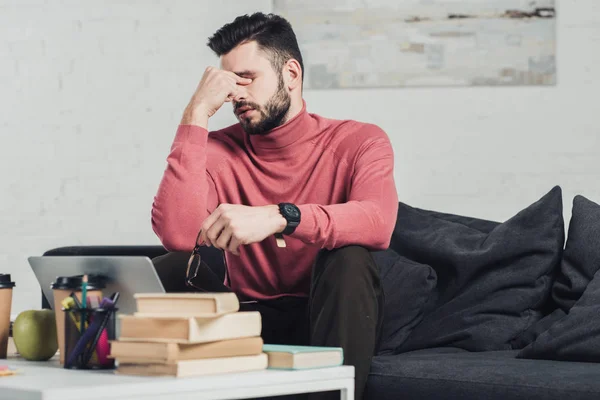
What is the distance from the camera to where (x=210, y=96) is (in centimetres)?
215

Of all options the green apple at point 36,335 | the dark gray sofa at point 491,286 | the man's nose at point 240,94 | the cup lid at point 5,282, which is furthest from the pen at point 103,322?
the man's nose at point 240,94

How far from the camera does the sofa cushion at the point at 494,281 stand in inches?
87.6

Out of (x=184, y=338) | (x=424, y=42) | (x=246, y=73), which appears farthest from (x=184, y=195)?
(x=424, y=42)

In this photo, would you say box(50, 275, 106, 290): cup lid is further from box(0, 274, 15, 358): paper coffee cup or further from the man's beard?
the man's beard

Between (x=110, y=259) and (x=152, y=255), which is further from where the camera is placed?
(x=152, y=255)

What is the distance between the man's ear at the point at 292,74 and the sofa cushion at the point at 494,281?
566 millimetres

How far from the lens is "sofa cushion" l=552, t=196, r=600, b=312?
2.18m

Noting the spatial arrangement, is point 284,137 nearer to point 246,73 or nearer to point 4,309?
point 246,73

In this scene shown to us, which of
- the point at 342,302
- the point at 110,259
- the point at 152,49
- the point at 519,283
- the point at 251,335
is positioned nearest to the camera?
the point at 251,335

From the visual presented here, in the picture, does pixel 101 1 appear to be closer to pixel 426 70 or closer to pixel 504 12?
pixel 426 70

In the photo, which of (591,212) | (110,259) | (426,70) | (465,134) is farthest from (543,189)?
(110,259)

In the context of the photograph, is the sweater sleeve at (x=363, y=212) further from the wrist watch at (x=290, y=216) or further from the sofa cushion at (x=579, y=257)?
the sofa cushion at (x=579, y=257)

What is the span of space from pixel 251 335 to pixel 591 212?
4.30 ft

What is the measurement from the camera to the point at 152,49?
3.47 metres
